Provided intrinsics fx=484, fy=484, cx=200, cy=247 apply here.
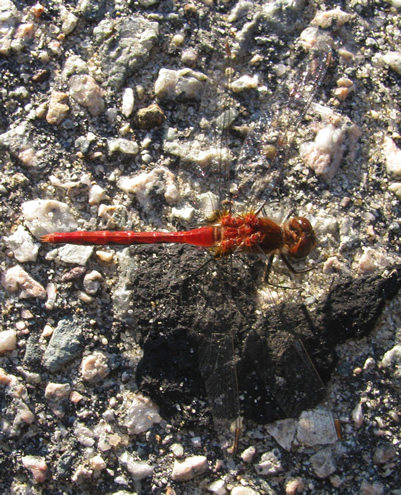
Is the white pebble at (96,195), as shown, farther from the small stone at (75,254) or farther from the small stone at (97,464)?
the small stone at (97,464)

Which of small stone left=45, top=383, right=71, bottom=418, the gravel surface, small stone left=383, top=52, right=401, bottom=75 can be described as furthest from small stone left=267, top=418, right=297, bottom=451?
small stone left=383, top=52, right=401, bottom=75

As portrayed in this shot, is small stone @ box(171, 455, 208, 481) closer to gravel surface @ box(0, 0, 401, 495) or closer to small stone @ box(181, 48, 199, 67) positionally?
gravel surface @ box(0, 0, 401, 495)

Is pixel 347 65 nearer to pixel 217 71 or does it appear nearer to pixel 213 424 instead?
pixel 217 71

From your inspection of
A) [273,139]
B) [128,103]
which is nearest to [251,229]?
[273,139]

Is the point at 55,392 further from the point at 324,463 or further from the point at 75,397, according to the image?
the point at 324,463

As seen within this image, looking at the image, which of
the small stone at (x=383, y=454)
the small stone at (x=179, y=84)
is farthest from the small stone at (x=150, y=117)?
the small stone at (x=383, y=454)

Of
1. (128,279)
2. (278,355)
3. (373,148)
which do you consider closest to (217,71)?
(373,148)
